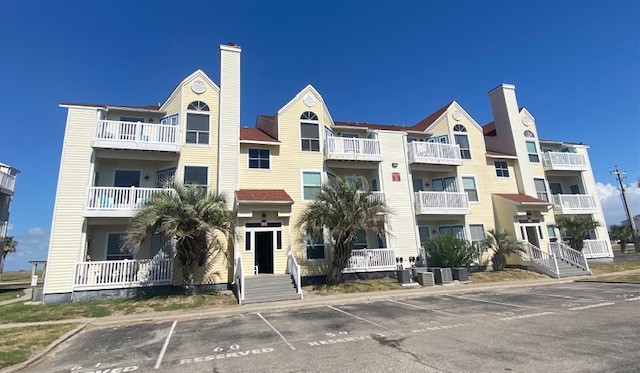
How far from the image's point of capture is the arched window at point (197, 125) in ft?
63.5

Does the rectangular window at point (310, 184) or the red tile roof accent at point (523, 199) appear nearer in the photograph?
the rectangular window at point (310, 184)

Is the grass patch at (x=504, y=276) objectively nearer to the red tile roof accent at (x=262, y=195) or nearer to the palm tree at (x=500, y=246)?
the palm tree at (x=500, y=246)

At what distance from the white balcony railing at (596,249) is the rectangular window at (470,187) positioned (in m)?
10.1

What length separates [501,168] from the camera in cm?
2648

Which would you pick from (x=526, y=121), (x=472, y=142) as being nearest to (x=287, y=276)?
(x=472, y=142)

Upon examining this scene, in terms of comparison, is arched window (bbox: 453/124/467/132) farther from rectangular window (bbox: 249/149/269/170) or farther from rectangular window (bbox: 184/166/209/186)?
rectangular window (bbox: 184/166/209/186)

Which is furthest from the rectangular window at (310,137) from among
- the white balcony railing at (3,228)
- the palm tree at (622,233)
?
the palm tree at (622,233)

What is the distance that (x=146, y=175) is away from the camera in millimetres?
19141

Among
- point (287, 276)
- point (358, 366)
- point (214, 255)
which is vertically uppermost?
point (214, 255)

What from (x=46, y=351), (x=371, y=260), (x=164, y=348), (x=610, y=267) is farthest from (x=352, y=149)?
(x=610, y=267)

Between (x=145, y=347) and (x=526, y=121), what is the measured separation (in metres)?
32.1

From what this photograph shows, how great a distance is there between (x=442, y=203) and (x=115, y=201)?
65.6ft

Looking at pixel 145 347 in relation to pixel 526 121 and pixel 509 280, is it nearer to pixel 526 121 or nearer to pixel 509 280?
pixel 509 280

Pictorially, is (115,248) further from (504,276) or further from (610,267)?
(610,267)
